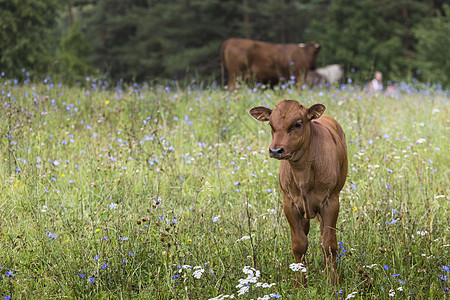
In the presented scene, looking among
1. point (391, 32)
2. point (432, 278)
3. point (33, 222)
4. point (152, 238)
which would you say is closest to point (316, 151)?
point (432, 278)

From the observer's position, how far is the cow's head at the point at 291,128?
3037mm

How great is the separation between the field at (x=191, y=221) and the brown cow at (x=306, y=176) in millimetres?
258

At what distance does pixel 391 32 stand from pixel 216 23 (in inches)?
359

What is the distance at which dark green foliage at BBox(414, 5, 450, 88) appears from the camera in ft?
66.1

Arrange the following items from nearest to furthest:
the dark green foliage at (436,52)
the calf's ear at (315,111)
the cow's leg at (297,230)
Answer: the calf's ear at (315,111) → the cow's leg at (297,230) → the dark green foliage at (436,52)

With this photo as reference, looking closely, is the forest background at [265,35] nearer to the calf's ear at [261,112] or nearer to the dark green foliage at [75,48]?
the dark green foliage at [75,48]

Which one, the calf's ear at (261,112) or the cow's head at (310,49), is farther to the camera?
the cow's head at (310,49)

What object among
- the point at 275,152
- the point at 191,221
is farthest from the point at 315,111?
the point at 191,221

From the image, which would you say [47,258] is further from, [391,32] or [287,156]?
→ [391,32]

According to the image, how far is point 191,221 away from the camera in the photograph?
396cm

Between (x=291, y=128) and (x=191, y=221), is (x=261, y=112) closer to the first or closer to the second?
(x=291, y=128)

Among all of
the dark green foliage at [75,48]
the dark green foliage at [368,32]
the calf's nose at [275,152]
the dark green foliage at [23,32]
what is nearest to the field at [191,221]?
the calf's nose at [275,152]

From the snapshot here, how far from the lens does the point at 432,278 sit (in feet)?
11.3

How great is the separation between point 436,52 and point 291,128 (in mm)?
20398
